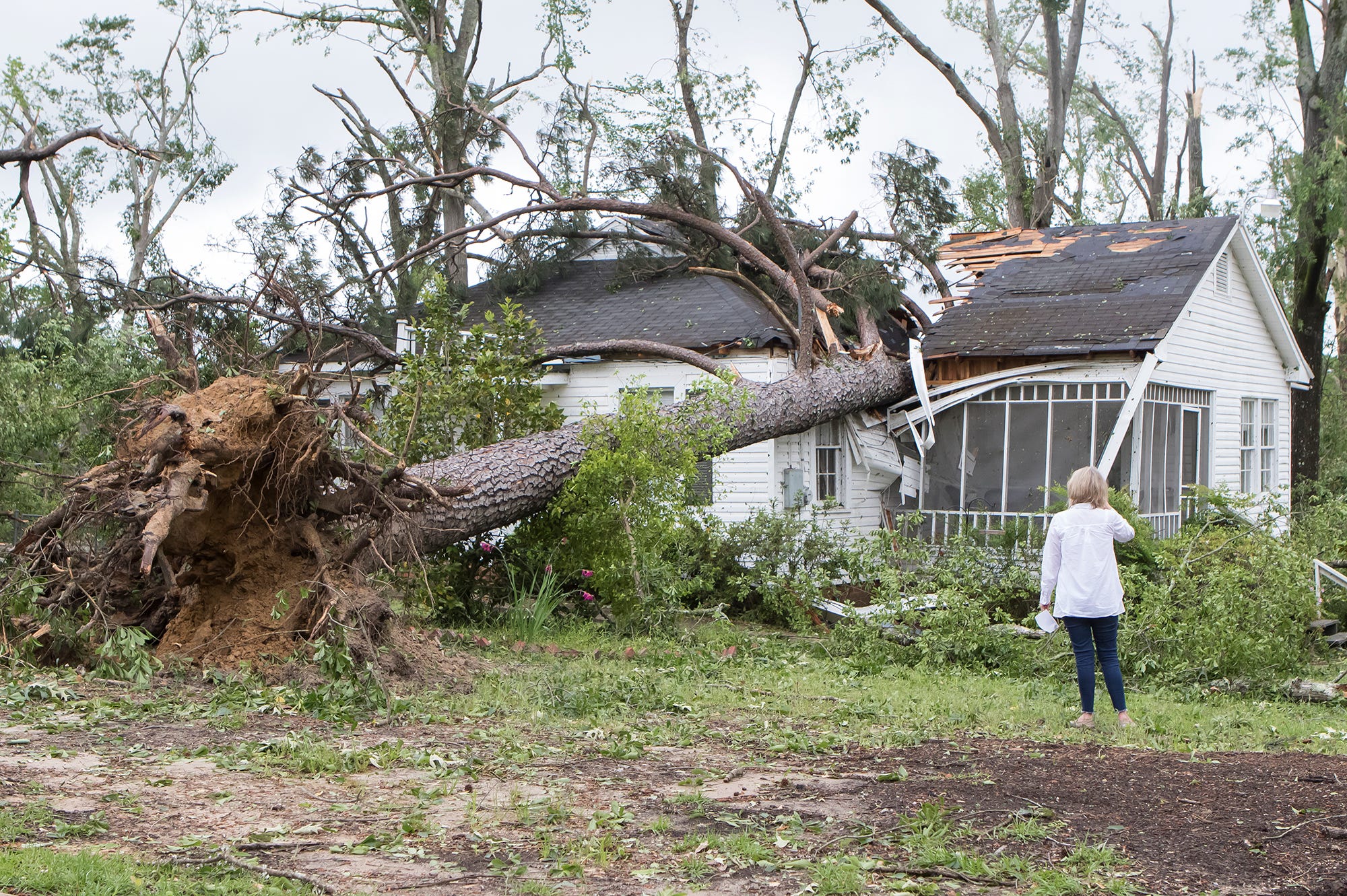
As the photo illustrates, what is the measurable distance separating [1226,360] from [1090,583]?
10876mm

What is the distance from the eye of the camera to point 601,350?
13789mm

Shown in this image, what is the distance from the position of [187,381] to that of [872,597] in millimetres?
5716

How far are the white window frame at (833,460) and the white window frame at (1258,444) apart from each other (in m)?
6.08

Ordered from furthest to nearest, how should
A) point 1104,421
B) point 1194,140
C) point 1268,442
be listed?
point 1194,140 → point 1268,442 → point 1104,421

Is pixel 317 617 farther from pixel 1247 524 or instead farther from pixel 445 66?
pixel 445 66

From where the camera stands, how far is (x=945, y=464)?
1477 cm

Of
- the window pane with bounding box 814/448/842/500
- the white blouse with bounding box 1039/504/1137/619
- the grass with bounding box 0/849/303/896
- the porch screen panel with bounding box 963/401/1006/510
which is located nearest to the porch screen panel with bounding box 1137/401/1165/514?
the porch screen panel with bounding box 963/401/1006/510

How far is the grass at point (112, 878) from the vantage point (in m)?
3.75

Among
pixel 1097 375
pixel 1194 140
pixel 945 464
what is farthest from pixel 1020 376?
pixel 1194 140

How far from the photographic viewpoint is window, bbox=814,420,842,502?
15.3 meters

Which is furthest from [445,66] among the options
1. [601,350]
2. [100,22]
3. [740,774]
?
[740,774]

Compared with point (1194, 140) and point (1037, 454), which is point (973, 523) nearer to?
point (1037, 454)

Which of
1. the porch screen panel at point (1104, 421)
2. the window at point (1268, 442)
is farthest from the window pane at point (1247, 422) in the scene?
the porch screen panel at point (1104, 421)

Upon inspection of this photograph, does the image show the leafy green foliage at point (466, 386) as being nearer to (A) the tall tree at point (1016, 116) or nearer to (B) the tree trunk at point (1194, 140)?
(A) the tall tree at point (1016, 116)
